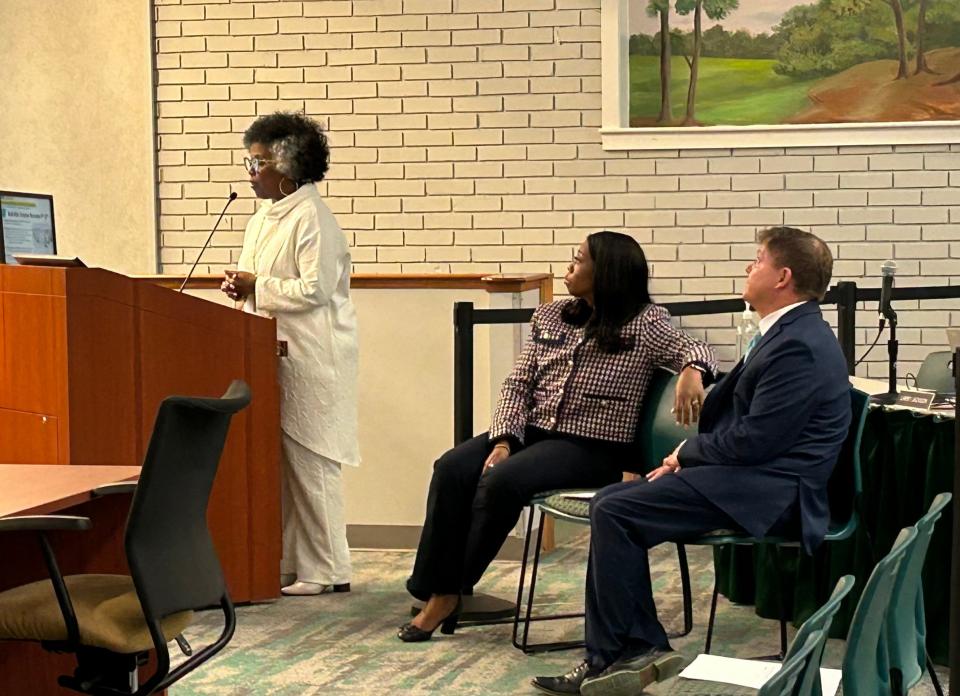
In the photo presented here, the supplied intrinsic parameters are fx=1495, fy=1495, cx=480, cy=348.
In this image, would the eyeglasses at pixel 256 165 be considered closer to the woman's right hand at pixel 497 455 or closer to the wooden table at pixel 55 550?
the woman's right hand at pixel 497 455

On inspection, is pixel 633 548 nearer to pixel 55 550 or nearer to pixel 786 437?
pixel 786 437

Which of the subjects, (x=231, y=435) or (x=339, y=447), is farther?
(x=339, y=447)

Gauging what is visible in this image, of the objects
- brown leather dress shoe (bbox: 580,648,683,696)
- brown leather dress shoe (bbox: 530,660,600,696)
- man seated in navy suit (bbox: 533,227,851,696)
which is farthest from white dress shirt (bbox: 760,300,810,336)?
brown leather dress shoe (bbox: 530,660,600,696)

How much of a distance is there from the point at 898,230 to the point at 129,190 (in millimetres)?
3712

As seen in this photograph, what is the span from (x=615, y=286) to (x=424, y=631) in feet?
3.86

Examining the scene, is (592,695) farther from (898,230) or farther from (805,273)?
(898,230)

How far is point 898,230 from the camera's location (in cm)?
682

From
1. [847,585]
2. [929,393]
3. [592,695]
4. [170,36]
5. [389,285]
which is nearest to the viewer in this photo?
[847,585]

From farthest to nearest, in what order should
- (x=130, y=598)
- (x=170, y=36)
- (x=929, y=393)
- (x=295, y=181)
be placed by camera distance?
(x=170, y=36) < (x=295, y=181) < (x=929, y=393) < (x=130, y=598)

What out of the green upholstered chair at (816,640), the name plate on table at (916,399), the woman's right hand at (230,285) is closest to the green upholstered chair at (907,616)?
the green upholstered chair at (816,640)

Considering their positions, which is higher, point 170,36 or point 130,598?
point 170,36

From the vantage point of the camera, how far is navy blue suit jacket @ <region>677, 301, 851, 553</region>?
3770 mm

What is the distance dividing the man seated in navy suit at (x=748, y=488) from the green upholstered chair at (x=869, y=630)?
1.38 m

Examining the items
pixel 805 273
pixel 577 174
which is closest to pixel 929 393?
pixel 805 273
